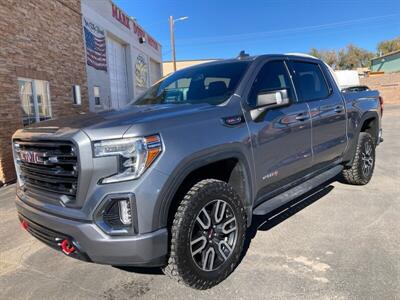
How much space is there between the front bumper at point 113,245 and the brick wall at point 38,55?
624cm

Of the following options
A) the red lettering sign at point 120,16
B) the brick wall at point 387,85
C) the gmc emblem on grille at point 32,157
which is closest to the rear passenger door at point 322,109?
the gmc emblem on grille at point 32,157

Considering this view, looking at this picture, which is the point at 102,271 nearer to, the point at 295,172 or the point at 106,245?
the point at 106,245

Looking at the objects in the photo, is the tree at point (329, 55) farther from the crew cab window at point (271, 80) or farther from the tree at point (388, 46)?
the crew cab window at point (271, 80)

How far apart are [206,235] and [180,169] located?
677mm

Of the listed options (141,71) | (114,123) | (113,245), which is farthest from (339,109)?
(141,71)

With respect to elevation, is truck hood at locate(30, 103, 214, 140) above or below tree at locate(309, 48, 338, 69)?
below

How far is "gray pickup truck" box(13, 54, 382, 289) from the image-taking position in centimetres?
247

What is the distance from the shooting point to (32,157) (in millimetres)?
2932

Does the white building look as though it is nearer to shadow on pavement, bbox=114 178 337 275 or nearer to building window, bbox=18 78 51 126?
building window, bbox=18 78 51 126

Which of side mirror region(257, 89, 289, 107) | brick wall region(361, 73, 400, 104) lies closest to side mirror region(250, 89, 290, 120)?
side mirror region(257, 89, 289, 107)

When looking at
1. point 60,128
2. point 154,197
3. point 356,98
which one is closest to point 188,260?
point 154,197

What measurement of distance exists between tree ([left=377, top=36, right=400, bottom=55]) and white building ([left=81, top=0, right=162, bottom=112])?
65646 mm

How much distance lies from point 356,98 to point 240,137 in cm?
306

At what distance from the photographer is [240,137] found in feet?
10.4
